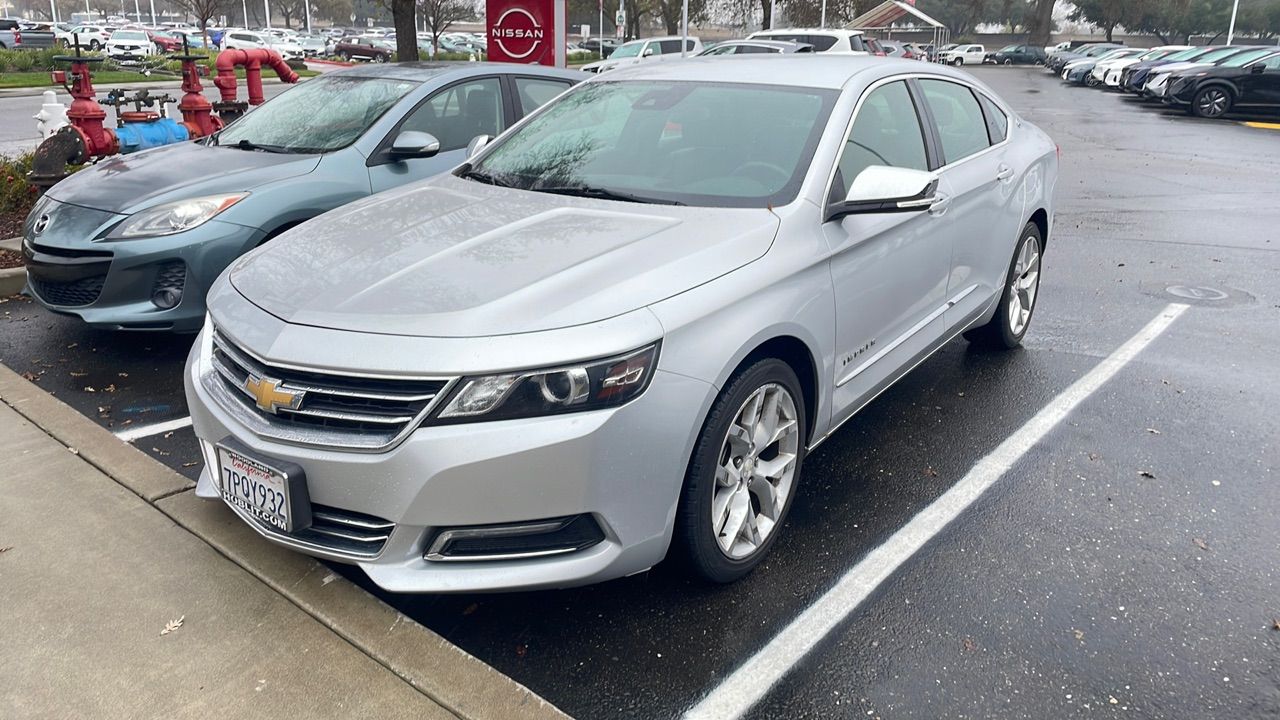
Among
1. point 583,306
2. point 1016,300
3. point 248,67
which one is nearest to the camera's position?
point 583,306

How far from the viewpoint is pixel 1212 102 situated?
74.7ft

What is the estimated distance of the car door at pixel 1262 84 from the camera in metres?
21.5

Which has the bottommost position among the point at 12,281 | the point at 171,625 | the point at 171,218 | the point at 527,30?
the point at 171,625

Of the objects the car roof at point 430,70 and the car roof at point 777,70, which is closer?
the car roof at point 777,70

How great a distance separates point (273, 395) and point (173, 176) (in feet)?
10.7

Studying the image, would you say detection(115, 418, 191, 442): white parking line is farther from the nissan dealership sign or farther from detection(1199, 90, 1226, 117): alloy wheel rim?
detection(1199, 90, 1226, 117): alloy wheel rim

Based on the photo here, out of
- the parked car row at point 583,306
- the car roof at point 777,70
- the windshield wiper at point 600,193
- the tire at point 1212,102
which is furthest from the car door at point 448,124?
the tire at point 1212,102

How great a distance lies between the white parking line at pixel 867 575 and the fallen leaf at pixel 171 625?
60.0 inches

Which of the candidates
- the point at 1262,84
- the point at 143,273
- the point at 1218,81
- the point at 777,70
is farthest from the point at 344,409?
the point at 1218,81

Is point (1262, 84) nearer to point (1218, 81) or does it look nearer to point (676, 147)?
point (1218, 81)

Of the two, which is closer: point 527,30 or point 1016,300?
point 1016,300

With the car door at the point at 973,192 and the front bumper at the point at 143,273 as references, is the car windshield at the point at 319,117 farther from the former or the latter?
the car door at the point at 973,192

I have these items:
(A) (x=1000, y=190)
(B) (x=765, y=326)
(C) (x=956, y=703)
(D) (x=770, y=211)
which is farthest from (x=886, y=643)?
(A) (x=1000, y=190)

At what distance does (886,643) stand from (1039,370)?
2996 millimetres
